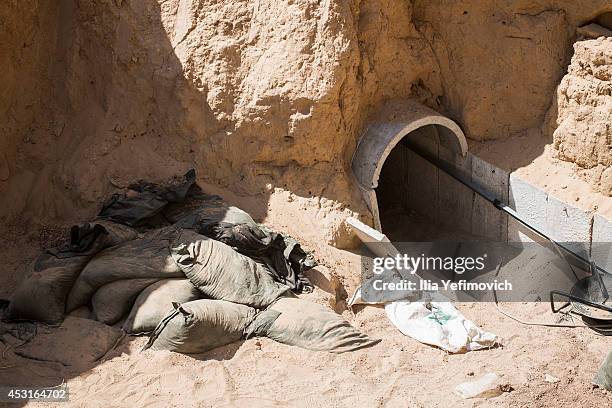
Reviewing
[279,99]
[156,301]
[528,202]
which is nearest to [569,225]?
[528,202]

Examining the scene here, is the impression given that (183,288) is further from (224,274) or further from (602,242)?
(602,242)

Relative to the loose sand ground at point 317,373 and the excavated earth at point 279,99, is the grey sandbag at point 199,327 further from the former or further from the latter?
the excavated earth at point 279,99

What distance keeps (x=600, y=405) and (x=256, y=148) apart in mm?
4211

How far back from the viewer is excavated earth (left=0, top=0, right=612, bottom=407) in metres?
7.75

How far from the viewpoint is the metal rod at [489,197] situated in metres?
7.63

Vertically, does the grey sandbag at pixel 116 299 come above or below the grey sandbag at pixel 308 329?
above

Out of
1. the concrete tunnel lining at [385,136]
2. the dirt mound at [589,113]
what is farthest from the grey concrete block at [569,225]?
the concrete tunnel lining at [385,136]

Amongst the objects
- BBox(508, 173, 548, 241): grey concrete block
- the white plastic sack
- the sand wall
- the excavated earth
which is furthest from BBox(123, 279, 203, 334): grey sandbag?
BBox(508, 173, 548, 241): grey concrete block

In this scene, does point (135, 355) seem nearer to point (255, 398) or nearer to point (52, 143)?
point (255, 398)

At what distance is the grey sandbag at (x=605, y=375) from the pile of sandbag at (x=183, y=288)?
191 cm

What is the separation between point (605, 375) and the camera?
581 cm

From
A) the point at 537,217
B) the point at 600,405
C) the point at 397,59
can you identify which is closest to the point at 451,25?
the point at 397,59

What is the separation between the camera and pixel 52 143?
827cm

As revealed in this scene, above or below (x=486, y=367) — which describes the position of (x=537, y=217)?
above
